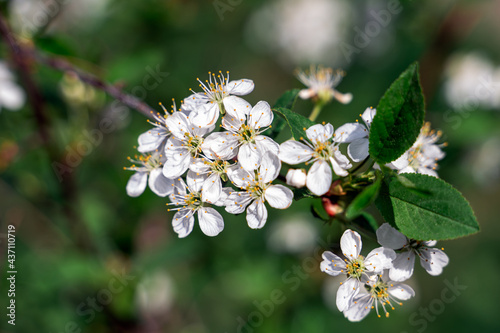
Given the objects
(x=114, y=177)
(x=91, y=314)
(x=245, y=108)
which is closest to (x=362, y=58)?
(x=114, y=177)

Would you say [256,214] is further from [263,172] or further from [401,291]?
[401,291]

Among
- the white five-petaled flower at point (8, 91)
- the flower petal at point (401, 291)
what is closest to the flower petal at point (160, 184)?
the flower petal at point (401, 291)

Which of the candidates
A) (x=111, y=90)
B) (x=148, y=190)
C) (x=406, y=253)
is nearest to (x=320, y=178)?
(x=406, y=253)

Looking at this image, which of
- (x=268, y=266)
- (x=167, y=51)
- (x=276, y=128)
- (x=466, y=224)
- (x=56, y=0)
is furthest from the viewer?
(x=167, y=51)

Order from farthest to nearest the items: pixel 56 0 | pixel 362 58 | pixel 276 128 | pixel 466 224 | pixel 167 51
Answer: pixel 362 58, pixel 167 51, pixel 56 0, pixel 276 128, pixel 466 224

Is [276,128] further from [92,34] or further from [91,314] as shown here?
[92,34]

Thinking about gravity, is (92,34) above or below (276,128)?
above

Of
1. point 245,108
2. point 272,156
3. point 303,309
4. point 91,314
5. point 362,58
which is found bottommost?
point 303,309
